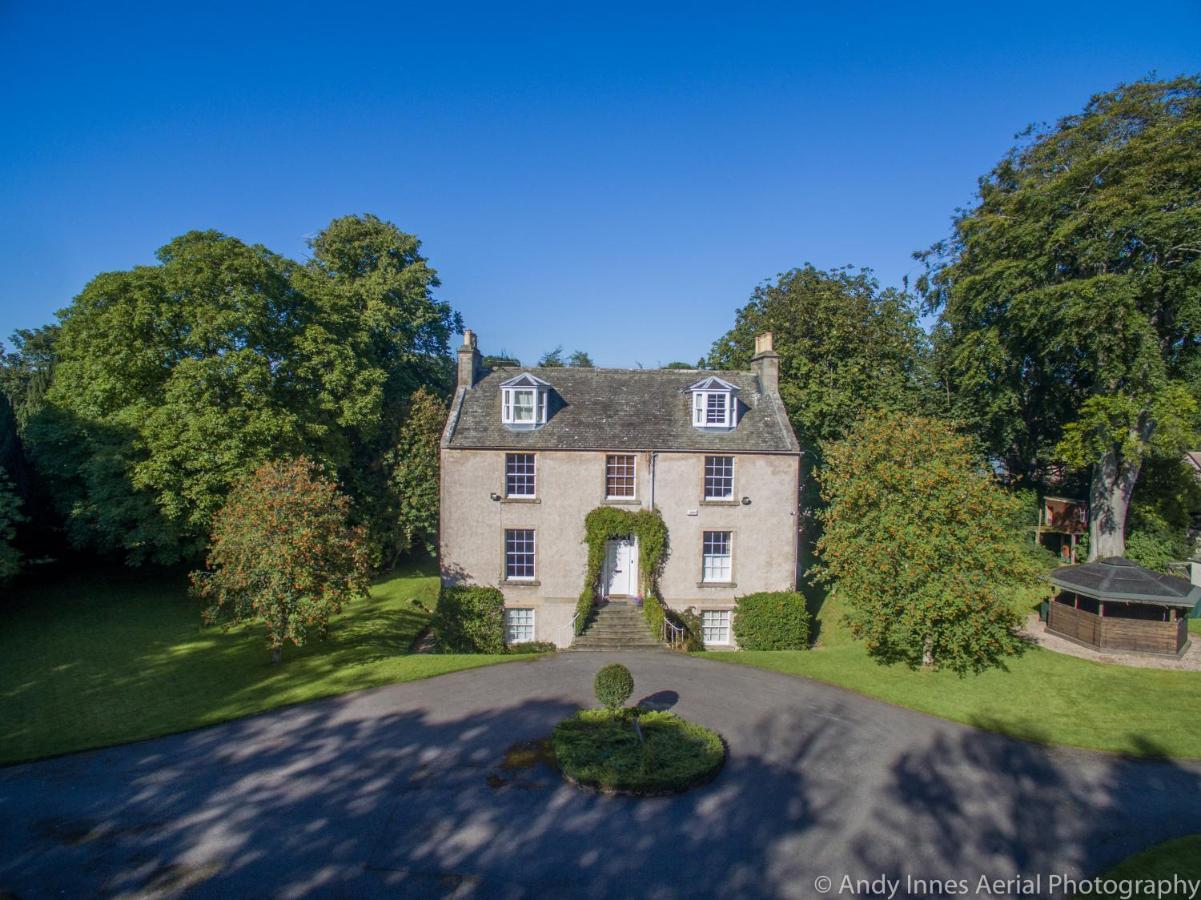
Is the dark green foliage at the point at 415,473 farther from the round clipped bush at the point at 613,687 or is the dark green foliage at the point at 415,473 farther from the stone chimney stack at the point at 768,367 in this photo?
the round clipped bush at the point at 613,687

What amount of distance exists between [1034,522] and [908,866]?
30842mm

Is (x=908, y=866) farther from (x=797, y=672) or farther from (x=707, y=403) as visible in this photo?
(x=707, y=403)

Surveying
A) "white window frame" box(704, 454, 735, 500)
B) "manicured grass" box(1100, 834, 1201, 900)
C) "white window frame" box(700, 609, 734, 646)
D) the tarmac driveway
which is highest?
"white window frame" box(704, 454, 735, 500)

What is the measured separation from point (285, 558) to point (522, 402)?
11.1 m

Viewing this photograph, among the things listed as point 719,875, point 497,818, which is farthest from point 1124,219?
point 497,818

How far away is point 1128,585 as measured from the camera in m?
21.0

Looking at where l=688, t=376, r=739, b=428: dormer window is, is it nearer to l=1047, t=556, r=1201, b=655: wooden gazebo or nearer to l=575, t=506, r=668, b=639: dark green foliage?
l=575, t=506, r=668, b=639: dark green foliage

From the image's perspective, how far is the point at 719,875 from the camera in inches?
408

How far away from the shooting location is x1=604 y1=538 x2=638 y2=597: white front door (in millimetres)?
26047

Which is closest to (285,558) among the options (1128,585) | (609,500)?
(609,500)

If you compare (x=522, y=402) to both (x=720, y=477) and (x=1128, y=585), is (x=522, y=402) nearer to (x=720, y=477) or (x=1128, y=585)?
(x=720, y=477)

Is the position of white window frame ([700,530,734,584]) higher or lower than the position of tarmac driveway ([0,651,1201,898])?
higher

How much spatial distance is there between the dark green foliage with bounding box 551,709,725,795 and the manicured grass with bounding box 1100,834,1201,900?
698 cm

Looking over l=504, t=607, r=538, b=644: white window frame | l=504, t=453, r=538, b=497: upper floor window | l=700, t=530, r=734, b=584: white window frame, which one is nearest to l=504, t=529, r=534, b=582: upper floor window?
l=504, t=607, r=538, b=644: white window frame
